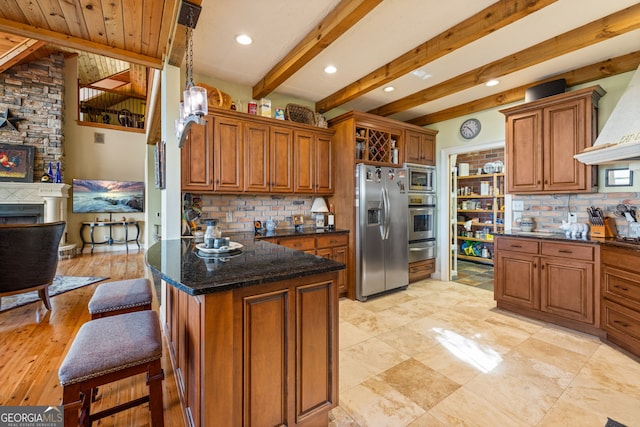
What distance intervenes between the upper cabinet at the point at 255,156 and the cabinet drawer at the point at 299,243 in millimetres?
645

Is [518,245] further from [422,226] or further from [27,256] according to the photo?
[27,256]

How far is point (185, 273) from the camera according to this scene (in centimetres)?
135

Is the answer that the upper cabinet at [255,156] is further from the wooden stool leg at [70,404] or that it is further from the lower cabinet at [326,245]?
the wooden stool leg at [70,404]

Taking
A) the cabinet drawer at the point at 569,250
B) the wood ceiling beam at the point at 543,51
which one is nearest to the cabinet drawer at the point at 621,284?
the cabinet drawer at the point at 569,250

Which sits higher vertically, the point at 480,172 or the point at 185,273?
the point at 480,172

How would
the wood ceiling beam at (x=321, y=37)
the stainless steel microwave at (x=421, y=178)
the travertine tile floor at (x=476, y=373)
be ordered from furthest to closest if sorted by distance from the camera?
the stainless steel microwave at (x=421, y=178)
the wood ceiling beam at (x=321, y=37)
the travertine tile floor at (x=476, y=373)

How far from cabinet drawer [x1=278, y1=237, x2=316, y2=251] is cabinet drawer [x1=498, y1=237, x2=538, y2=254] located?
2.20 meters

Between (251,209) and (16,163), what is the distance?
233 inches

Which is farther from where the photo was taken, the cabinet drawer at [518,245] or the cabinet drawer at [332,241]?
the cabinet drawer at [332,241]

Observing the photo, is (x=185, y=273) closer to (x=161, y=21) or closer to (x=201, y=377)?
(x=201, y=377)

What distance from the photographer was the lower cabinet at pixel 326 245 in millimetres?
3383

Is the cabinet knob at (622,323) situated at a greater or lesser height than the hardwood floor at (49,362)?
greater

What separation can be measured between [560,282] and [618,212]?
94 centimetres

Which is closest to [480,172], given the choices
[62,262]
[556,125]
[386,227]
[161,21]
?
[556,125]
